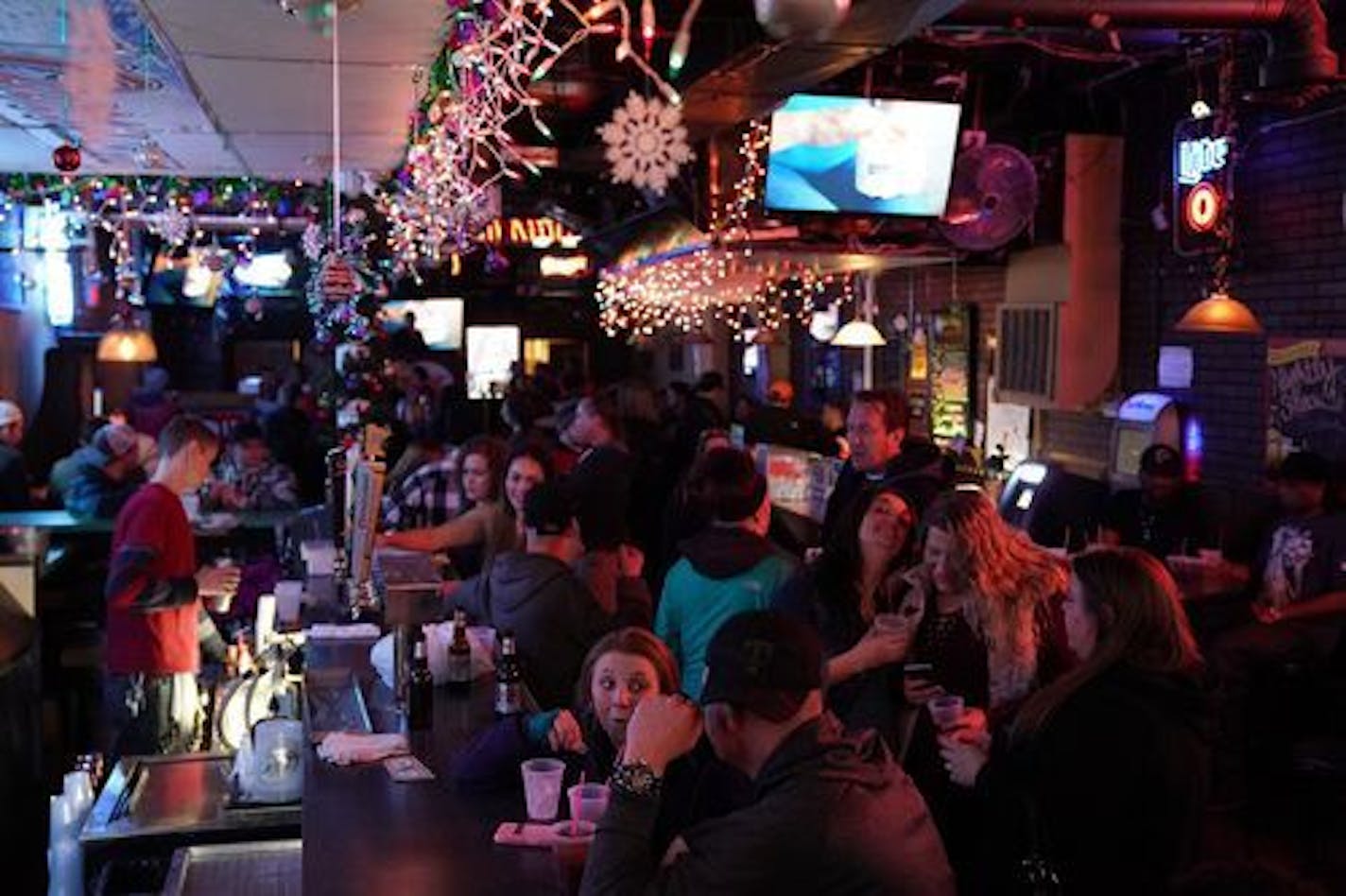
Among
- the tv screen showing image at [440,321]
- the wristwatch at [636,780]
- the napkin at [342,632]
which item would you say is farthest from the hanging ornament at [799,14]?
the tv screen showing image at [440,321]

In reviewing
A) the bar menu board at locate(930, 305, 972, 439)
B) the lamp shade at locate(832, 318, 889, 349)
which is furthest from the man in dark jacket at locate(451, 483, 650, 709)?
the bar menu board at locate(930, 305, 972, 439)

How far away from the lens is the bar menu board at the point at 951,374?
11.0 meters

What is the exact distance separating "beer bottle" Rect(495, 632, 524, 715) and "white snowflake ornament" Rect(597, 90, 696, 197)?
1.73 metres

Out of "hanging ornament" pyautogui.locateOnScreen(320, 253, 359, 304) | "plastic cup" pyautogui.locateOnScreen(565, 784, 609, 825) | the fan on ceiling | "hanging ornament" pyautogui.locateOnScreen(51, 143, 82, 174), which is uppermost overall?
the fan on ceiling

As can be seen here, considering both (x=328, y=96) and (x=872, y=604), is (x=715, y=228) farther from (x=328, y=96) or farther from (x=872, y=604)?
(x=872, y=604)

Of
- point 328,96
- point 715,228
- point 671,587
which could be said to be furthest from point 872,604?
point 715,228

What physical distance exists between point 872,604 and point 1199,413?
4908mm

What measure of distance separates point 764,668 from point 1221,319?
18.3ft

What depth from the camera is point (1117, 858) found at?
2949 millimetres

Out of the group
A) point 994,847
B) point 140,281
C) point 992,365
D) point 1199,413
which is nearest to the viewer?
point 994,847

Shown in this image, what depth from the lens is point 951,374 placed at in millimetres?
11266

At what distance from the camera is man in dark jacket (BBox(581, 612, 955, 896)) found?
7.28 ft

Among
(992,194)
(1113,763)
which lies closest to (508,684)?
(1113,763)

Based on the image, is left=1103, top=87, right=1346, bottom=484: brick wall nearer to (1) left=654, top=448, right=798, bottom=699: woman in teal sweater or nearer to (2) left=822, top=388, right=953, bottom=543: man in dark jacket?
(2) left=822, top=388, right=953, bottom=543: man in dark jacket
